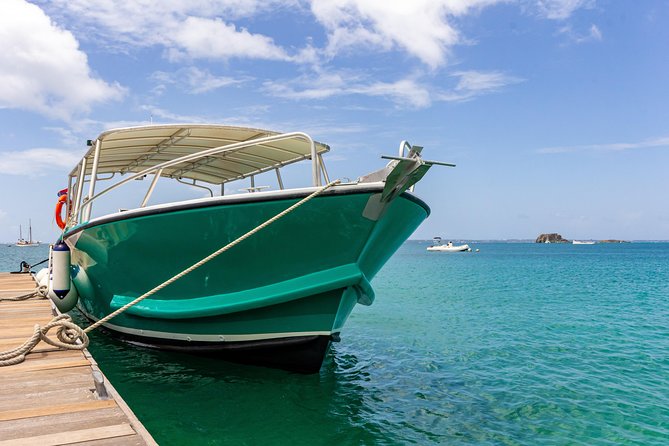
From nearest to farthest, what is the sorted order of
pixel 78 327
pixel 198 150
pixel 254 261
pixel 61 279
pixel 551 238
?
pixel 78 327 < pixel 254 261 < pixel 61 279 < pixel 198 150 < pixel 551 238

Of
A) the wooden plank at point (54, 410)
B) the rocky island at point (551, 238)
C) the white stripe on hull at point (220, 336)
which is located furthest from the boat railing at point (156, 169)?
the rocky island at point (551, 238)

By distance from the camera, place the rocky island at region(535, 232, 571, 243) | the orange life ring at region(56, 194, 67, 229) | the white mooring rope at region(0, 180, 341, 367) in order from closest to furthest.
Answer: the white mooring rope at region(0, 180, 341, 367) < the orange life ring at region(56, 194, 67, 229) < the rocky island at region(535, 232, 571, 243)

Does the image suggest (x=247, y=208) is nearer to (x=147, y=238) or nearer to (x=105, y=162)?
(x=147, y=238)

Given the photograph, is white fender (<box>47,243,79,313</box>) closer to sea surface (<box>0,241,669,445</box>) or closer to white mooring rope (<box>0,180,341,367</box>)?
sea surface (<box>0,241,669,445</box>)

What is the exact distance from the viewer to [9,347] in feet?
17.4

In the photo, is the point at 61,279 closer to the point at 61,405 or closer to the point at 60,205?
the point at 60,205

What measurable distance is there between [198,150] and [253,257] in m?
3.43

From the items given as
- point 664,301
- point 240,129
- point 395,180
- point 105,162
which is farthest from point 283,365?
point 664,301

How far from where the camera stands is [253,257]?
18.8ft

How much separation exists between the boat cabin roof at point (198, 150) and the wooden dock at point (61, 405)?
2817 millimetres

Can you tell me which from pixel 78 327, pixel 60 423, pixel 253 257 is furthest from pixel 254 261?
pixel 60 423

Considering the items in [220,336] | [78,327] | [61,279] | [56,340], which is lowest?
Result: [220,336]

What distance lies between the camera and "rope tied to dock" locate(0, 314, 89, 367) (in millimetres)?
4658

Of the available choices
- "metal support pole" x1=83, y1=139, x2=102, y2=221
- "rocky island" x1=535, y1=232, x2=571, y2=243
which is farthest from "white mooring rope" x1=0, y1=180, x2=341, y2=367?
"rocky island" x1=535, y1=232, x2=571, y2=243
